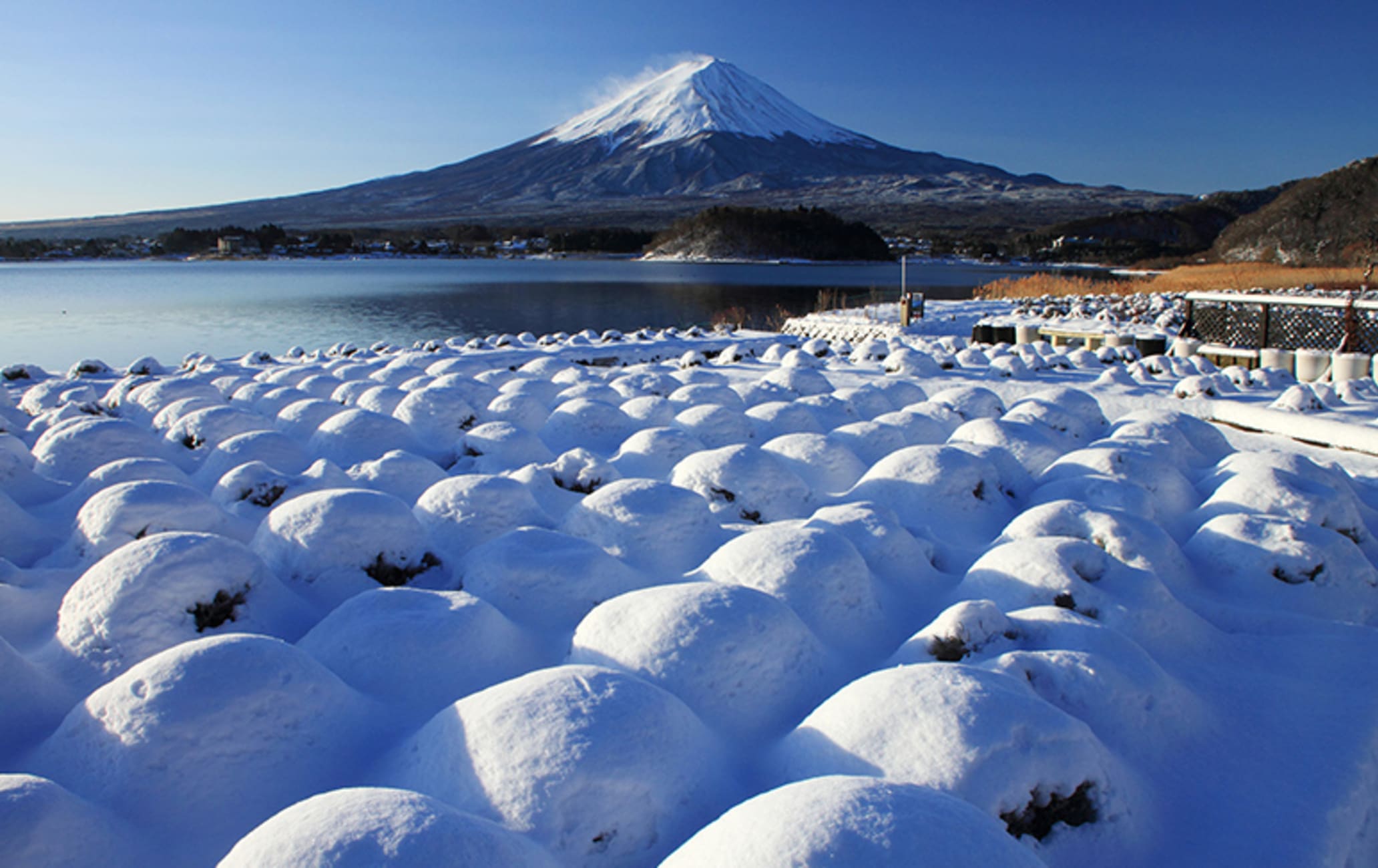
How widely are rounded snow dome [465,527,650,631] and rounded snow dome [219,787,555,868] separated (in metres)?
1.19

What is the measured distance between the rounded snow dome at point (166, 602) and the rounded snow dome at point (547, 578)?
633mm

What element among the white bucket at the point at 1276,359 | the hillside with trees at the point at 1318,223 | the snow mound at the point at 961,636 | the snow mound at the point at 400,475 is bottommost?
the snow mound at the point at 961,636

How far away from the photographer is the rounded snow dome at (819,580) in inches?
102

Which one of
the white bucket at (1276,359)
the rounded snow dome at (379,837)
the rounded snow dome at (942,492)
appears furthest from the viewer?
the white bucket at (1276,359)

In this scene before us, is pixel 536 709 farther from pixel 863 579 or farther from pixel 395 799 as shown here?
pixel 863 579

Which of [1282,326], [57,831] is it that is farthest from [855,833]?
[1282,326]

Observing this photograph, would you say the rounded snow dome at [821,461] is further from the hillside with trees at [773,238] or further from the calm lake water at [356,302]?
the hillside with trees at [773,238]

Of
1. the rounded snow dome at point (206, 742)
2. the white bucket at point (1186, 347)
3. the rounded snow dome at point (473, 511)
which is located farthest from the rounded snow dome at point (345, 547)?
the white bucket at point (1186, 347)

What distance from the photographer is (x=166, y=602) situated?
2432mm

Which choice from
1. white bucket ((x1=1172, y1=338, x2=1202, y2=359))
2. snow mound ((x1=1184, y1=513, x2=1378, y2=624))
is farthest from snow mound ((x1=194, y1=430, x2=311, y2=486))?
white bucket ((x1=1172, y1=338, x2=1202, y2=359))

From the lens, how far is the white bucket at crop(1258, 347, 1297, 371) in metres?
7.79

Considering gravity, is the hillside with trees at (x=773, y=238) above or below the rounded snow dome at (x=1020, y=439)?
above

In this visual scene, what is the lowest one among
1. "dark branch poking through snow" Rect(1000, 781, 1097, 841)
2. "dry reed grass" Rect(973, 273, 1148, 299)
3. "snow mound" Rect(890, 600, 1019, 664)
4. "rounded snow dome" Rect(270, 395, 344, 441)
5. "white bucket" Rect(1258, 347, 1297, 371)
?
"dark branch poking through snow" Rect(1000, 781, 1097, 841)

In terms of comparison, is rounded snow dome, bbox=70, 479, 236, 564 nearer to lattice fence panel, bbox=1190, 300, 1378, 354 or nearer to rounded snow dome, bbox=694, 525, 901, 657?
rounded snow dome, bbox=694, 525, 901, 657
